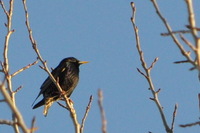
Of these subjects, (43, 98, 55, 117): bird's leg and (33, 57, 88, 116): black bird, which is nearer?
(43, 98, 55, 117): bird's leg

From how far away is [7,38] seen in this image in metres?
4.93

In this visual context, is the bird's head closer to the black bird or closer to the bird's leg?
the black bird

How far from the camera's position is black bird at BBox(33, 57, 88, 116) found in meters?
7.79

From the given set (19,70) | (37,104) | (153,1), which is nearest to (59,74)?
(37,104)

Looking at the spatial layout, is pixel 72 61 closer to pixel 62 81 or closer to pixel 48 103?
pixel 62 81

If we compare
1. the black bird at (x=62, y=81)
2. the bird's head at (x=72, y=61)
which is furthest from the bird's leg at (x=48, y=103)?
the bird's head at (x=72, y=61)

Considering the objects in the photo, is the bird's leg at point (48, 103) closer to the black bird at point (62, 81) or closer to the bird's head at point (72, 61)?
the black bird at point (62, 81)

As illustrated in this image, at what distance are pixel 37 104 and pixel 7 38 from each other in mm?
3037

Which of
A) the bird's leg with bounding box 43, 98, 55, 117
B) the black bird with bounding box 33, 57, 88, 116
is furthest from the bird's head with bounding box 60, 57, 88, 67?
the bird's leg with bounding box 43, 98, 55, 117

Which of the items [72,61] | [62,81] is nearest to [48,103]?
[62,81]

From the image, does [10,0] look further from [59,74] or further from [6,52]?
[59,74]

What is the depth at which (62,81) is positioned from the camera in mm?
8156

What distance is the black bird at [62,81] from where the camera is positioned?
25.6 ft

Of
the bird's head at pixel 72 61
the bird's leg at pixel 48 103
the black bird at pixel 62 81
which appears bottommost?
the bird's leg at pixel 48 103
